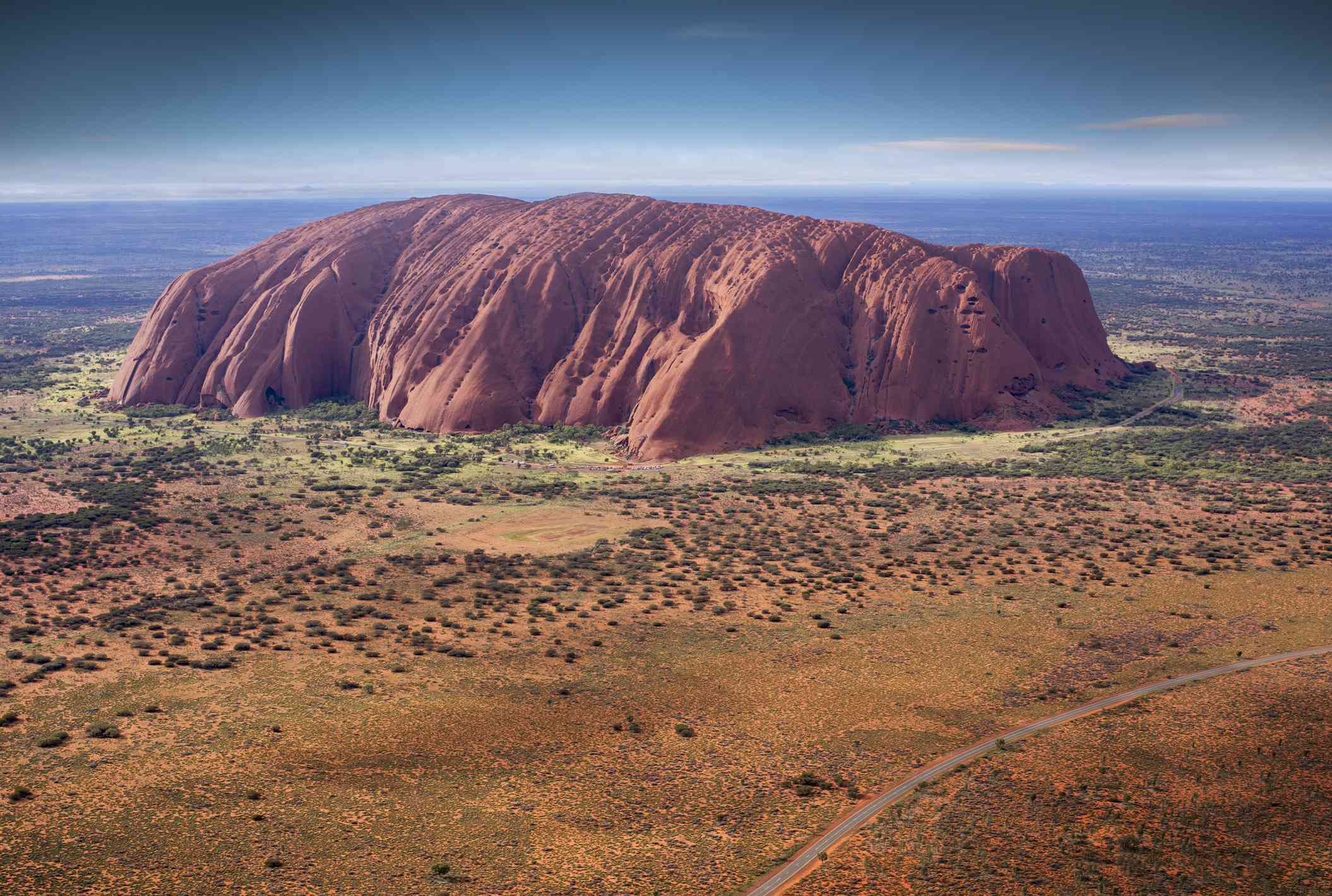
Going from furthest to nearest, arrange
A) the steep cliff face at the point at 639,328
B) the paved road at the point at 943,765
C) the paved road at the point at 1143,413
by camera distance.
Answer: the steep cliff face at the point at 639,328 → the paved road at the point at 1143,413 → the paved road at the point at 943,765

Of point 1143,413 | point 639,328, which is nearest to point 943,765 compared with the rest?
point 639,328

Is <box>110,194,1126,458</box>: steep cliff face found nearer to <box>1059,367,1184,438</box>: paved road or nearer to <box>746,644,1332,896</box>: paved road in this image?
<box>1059,367,1184,438</box>: paved road

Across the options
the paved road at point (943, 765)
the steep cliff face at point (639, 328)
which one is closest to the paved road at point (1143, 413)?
the steep cliff face at point (639, 328)

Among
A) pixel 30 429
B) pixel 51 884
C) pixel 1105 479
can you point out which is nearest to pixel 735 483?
pixel 1105 479

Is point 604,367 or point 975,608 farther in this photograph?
point 604,367

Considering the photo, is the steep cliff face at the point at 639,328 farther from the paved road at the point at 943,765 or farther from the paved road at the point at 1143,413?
the paved road at the point at 943,765

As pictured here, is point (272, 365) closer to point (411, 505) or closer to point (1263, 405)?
point (411, 505)
